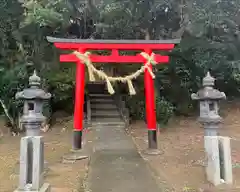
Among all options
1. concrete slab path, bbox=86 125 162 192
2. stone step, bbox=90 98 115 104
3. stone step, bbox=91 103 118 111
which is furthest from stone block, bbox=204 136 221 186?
stone step, bbox=90 98 115 104

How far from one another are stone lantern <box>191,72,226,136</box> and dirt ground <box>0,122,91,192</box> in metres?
2.95

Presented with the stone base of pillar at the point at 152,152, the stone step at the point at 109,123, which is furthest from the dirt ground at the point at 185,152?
the stone step at the point at 109,123

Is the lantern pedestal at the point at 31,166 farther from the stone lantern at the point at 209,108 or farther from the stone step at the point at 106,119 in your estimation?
the stone step at the point at 106,119

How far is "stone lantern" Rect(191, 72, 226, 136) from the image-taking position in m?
6.14

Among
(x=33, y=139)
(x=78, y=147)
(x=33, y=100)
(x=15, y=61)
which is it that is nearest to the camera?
(x=33, y=139)

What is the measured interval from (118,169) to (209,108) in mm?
2538

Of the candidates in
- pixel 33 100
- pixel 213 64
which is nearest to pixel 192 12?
pixel 213 64

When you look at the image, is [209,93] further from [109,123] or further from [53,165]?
[109,123]

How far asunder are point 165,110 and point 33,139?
719cm

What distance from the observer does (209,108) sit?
634 cm

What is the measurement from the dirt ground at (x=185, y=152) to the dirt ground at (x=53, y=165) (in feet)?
6.17

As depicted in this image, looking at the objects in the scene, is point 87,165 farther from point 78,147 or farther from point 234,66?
point 234,66

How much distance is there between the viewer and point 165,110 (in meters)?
11.7

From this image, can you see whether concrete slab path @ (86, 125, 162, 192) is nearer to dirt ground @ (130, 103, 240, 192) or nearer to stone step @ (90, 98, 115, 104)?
dirt ground @ (130, 103, 240, 192)
